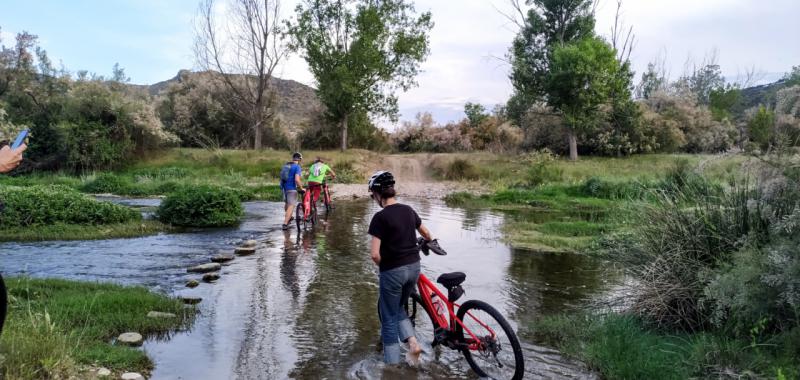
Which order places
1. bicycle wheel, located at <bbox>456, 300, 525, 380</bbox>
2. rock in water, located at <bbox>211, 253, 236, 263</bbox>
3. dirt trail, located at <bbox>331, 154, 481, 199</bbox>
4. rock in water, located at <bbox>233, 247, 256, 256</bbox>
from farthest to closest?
dirt trail, located at <bbox>331, 154, 481, 199</bbox> < rock in water, located at <bbox>233, 247, 256, 256</bbox> < rock in water, located at <bbox>211, 253, 236, 263</bbox> < bicycle wheel, located at <bbox>456, 300, 525, 380</bbox>

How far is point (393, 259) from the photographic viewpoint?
5.47 meters

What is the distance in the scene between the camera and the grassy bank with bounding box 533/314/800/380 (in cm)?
475

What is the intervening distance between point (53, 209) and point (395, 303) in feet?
37.8

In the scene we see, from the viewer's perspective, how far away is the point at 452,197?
23.6 m

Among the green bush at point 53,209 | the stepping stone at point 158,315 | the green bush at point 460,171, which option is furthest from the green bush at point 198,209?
the green bush at point 460,171

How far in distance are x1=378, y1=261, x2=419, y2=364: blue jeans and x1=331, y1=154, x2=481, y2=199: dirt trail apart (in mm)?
18597

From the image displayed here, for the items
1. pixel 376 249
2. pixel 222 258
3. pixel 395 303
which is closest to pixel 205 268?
pixel 222 258

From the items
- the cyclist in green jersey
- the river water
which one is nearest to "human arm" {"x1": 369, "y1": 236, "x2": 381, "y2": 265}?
the river water

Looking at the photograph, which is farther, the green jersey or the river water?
the green jersey

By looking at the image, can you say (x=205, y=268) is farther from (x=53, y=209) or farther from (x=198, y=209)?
(x=53, y=209)

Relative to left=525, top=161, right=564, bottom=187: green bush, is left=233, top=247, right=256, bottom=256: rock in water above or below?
below

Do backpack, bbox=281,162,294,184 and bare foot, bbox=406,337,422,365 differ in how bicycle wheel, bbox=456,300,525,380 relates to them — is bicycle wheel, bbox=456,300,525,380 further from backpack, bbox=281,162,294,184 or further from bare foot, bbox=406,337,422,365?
backpack, bbox=281,162,294,184

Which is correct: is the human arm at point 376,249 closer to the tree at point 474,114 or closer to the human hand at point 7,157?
the human hand at point 7,157

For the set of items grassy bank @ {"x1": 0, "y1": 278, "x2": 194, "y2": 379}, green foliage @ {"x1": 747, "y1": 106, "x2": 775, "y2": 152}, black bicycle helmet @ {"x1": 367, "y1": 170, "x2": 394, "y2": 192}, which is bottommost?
grassy bank @ {"x1": 0, "y1": 278, "x2": 194, "y2": 379}
